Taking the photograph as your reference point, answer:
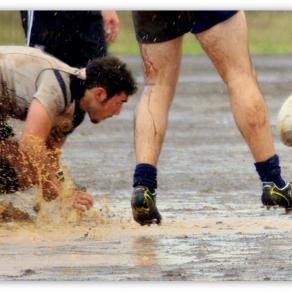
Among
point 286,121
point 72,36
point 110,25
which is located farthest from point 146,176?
point 110,25

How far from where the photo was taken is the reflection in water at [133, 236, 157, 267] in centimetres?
528

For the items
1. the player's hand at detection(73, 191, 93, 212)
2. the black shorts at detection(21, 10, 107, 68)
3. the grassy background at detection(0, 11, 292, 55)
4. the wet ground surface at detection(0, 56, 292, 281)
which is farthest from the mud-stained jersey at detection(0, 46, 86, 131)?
the grassy background at detection(0, 11, 292, 55)

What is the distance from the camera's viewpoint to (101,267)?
5.18 metres

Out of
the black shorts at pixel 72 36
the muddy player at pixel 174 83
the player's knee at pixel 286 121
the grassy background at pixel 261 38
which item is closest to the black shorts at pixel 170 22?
the muddy player at pixel 174 83

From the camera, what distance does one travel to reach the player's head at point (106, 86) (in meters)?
6.05

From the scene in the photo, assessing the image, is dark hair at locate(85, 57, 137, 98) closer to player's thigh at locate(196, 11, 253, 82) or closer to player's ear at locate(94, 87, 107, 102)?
player's ear at locate(94, 87, 107, 102)

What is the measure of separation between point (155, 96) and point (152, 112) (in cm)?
6

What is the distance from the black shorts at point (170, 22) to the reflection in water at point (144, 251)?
705mm

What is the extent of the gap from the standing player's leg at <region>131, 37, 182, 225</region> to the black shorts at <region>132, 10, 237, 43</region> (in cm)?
3

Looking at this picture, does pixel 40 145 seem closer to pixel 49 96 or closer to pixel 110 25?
pixel 49 96

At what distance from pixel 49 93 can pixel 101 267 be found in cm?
94

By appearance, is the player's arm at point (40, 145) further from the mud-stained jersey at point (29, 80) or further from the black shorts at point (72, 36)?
the black shorts at point (72, 36)

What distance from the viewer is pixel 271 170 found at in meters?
5.84
